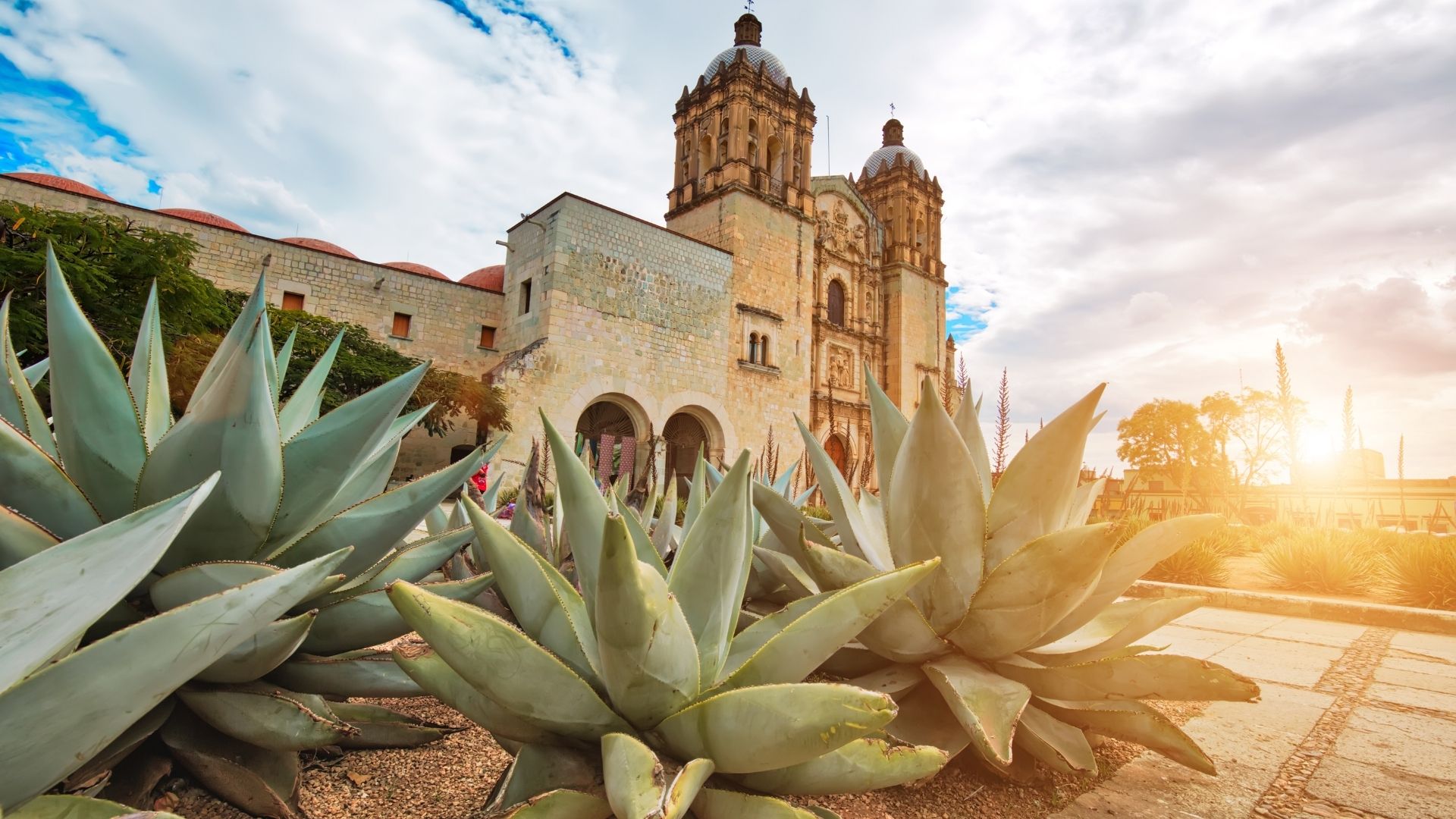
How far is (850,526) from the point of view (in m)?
1.54

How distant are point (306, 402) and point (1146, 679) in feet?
6.16

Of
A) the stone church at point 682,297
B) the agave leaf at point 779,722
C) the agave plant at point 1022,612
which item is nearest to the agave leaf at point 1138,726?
the agave plant at point 1022,612

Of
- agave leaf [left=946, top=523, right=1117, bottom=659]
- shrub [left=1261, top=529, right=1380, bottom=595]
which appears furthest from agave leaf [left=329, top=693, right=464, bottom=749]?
shrub [left=1261, top=529, right=1380, bottom=595]

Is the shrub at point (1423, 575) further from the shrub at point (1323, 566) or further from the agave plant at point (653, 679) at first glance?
the agave plant at point (653, 679)

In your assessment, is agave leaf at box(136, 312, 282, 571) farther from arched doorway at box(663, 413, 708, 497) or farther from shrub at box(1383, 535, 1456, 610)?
arched doorway at box(663, 413, 708, 497)

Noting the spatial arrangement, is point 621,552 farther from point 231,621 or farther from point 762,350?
point 762,350

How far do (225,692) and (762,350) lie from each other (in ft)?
60.9

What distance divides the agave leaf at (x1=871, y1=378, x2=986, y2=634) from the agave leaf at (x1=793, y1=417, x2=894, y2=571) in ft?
0.46

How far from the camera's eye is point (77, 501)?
0.94m

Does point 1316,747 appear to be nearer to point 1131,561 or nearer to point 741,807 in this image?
point 1131,561

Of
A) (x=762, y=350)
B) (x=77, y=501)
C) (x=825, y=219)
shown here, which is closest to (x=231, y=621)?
(x=77, y=501)

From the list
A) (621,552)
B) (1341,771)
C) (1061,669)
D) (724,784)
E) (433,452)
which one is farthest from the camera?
(433,452)

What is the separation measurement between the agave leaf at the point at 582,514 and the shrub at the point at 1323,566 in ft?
21.5

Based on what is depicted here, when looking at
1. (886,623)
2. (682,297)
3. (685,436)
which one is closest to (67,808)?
(886,623)
